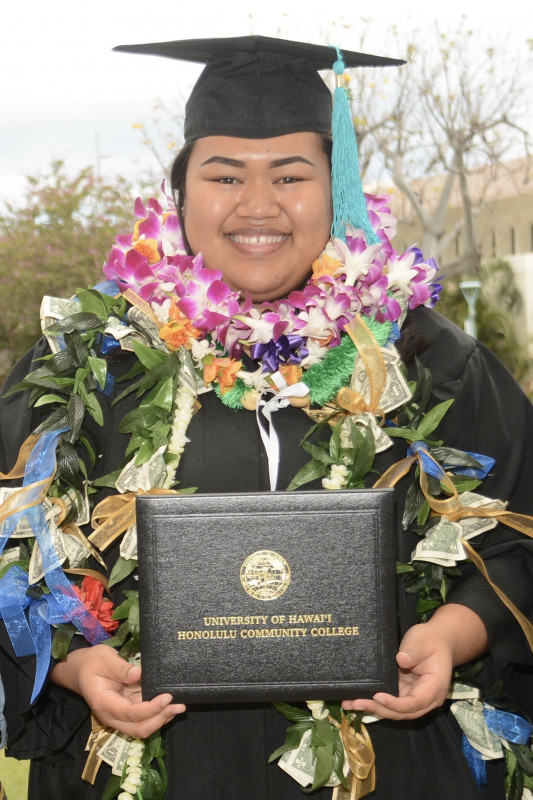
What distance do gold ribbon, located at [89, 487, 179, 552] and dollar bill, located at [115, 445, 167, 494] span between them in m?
0.02

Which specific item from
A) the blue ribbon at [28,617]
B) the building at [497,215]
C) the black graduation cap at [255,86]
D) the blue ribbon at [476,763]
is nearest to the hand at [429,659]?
the blue ribbon at [476,763]

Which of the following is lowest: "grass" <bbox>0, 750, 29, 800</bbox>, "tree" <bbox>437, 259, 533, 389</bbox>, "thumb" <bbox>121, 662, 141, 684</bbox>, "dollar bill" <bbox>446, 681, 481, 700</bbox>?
"grass" <bbox>0, 750, 29, 800</bbox>

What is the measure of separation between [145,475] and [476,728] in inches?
33.9

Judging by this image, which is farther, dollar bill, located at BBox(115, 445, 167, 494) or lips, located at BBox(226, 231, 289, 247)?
lips, located at BBox(226, 231, 289, 247)

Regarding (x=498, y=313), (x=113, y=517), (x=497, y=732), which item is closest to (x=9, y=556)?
(x=113, y=517)

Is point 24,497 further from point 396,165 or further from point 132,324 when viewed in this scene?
point 396,165

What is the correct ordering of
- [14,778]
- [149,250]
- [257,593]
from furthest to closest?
[14,778] < [149,250] < [257,593]

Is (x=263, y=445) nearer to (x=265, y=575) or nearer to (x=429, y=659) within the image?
(x=265, y=575)

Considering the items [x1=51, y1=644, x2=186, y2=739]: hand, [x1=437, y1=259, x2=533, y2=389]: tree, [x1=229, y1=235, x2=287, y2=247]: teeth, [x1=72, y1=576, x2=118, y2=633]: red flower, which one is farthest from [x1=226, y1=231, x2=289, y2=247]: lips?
[x1=437, y1=259, x2=533, y2=389]: tree

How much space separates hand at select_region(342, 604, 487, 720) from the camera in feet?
5.86

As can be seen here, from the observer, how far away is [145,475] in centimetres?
199

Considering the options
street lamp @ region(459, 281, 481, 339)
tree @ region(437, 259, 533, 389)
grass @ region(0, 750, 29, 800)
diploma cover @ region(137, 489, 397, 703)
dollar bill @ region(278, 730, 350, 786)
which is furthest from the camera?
tree @ region(437, 259, 533, 389)

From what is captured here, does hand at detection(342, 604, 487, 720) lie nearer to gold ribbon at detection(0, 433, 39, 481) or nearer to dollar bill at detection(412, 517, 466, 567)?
dollar bill at detection(412, 517, 466, 567)

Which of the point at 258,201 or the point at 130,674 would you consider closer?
the point at 130,674
